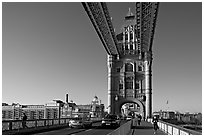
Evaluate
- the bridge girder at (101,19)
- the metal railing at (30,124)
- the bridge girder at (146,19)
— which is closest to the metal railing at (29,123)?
the metal railing at (30,124)

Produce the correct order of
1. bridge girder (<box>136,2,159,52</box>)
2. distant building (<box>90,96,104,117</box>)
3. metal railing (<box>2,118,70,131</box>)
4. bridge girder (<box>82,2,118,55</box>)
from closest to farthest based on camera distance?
1. metal railing (<box>2,118,70,131</box>)
2. bridge girder (<box>82,2,118,55</box>)
3. bridge girder (<box>136,2,159,52</box>)
4. distant building (<box>90,96,104,117</box>)

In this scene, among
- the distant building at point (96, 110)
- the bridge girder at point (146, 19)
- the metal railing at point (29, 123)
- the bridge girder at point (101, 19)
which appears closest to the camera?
the metal railing at point (29, 123)

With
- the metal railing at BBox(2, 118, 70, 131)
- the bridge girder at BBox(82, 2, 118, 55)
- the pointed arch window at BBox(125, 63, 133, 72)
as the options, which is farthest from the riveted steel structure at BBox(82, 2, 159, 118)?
the metal railing at BBox(2, 118, 70, 131)

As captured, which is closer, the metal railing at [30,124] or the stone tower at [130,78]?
the metal railing at [30,124]

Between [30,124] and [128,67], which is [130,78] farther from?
[30,124]

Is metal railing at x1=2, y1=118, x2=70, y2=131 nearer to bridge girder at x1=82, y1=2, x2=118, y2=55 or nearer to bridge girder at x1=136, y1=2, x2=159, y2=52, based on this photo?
bridge girder at x1=82, y1=2, x2=118, y2=55

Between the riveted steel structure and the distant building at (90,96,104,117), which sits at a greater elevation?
the riveted steel structure

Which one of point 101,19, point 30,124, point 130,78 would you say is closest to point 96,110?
A: point 130,78

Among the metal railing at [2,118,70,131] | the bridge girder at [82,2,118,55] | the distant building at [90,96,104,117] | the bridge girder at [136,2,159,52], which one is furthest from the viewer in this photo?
the distant building at [90,96,104,117]

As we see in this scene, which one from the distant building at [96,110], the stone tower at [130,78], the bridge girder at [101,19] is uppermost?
the bridge girder at [101,19]

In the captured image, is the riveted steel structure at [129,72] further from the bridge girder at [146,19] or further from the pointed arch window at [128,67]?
the bridge girder at [146,19]

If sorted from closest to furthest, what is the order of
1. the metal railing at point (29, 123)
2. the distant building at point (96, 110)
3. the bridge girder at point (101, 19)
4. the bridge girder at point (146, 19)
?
the metal railing at point (29, 123)
the bridge girder at point (101, 19)
the bridge girder at point (146, 19)
the distant building at point (96, 110)

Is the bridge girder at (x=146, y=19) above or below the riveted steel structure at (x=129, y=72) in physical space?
above

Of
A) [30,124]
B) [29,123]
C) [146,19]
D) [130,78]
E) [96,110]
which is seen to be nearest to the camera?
[29,123]
